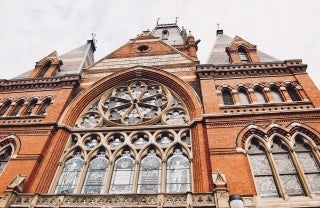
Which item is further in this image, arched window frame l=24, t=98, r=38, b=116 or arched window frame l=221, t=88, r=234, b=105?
arched window frame l=24, t=98, r=38, b=116

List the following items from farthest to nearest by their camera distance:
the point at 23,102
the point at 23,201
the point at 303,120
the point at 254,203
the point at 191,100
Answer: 1. the point at 23,102
2. the point at 191,100
3. the point at 303,120
4. the point at 23,201
5. the point at 254,203

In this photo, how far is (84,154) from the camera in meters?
11.7

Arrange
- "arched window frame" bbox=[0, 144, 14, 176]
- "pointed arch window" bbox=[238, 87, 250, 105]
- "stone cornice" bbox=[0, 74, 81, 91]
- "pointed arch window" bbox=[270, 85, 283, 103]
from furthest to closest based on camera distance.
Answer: "stone cornice" bbox=[0, 74, 81, 91] → "pointed arch window" bbox=[238, 87, 250, 105] → "pointed arch window" bbox=[270, 85, 283, 103] → "arched window frame" bbox=[0, 144, 14, 176]

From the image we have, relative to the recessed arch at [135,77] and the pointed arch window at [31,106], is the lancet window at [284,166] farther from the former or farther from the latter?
the pointed arch window at [31,106]

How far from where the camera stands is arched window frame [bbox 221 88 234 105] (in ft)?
42.5

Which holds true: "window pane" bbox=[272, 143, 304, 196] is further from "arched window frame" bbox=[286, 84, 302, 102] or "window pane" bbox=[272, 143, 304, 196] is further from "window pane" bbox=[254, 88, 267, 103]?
"arched window frame" bbox=[286, 84, 302, 102]

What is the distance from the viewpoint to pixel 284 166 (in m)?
10.1

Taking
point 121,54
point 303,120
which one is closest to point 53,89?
point 121,54

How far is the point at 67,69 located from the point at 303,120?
42.3 feet

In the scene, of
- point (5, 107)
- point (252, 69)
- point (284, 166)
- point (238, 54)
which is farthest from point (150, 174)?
point (5, 107)

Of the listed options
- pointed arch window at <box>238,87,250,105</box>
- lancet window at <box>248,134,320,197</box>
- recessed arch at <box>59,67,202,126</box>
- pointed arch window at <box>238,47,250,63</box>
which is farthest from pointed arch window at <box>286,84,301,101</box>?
recessed arch at <box>59,67,202,126</box>

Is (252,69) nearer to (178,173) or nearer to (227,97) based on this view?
(227,97)

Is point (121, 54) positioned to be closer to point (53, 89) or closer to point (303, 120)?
point (53, 89)

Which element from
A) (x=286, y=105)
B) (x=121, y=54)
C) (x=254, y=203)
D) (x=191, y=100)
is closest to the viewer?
(x=254, y=203)
